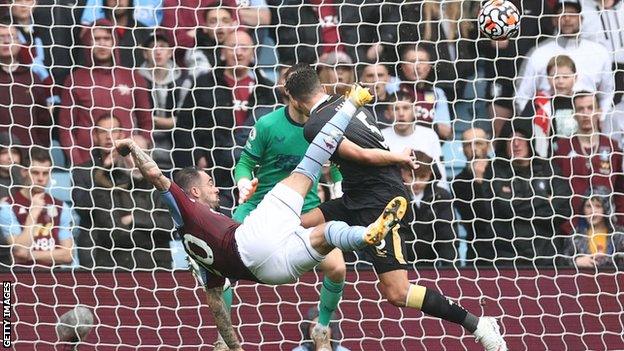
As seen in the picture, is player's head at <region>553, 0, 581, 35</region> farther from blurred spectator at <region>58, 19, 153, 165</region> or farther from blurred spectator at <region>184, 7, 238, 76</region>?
blurred spectator at <region>58, 19, 153, 165</region>

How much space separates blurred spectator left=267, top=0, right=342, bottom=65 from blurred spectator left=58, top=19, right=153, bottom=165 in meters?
1.09

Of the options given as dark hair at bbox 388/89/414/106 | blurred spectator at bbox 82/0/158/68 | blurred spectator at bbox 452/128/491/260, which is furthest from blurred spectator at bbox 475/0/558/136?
blurred spectator at bbox 82/0/158/68

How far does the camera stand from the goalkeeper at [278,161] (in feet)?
28.2

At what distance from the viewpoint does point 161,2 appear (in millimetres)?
10336

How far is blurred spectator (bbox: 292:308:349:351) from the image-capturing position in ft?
30.6

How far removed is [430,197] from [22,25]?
126 inches

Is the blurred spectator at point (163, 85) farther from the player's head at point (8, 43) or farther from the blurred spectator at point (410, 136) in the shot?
the blurred spectator at point (410, 136)

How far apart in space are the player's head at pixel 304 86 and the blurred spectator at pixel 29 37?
8.74 ft

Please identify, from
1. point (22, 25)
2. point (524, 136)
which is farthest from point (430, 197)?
point (22, 25)

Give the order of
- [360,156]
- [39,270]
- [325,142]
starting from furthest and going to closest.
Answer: [39,270], [360,156], [325,142]

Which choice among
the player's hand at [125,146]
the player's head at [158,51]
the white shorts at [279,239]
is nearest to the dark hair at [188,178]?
the player's hand at [125,146]

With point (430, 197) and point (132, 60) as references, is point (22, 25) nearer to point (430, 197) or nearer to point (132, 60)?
point (132, 60)

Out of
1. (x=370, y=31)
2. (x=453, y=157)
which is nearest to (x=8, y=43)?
(x=370, y=31)

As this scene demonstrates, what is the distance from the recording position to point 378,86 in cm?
998
